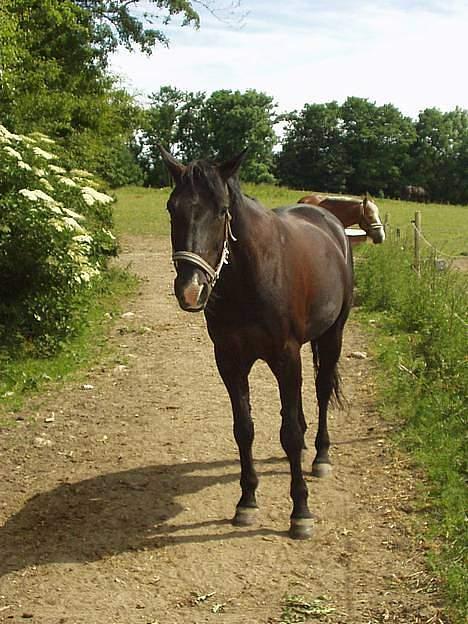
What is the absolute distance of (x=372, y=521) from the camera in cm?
457

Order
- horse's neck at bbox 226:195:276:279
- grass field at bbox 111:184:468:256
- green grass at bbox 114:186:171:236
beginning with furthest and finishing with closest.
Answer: green grass at bbox 114:186:171:236 → grass field at bbox 111:184:468:256 → horse's neck at bbox 226:195:276:279

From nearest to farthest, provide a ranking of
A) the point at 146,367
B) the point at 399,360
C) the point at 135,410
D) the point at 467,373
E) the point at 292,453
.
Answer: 1. the point at 292,453
2. the point at 467,373
3. the point at 135,410
4. the point at 399,360
5. the point at 146,367

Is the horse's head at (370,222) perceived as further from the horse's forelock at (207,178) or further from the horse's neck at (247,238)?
the horse's forelock at (207,178)

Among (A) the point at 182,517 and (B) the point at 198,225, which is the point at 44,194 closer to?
(A) the point at 182,517

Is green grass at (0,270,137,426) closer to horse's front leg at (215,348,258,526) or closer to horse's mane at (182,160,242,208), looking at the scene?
horse's front leg at (215,348,258,526)

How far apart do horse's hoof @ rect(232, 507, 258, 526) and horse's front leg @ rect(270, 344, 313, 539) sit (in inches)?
10.2

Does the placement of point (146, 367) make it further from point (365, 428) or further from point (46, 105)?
point (46, 105)

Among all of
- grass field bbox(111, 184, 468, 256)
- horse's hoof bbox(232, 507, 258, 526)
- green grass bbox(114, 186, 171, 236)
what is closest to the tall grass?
horse's hoof bbox(232, 507, 258, 526)

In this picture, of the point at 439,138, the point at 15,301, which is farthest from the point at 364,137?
the point at 15,301

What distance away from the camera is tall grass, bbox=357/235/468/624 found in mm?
4199

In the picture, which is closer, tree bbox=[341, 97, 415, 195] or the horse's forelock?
the horse's forelock

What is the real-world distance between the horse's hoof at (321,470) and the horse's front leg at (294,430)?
831mm

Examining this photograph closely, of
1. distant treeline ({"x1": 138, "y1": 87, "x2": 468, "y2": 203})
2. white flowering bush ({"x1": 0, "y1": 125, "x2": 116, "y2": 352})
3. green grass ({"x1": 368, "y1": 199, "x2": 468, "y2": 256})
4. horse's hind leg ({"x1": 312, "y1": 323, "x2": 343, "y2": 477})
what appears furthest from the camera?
distant treeline ({"x1": 138, "y1": 87, "x2": 468, "y2": 203})

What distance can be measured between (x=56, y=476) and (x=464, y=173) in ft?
243
